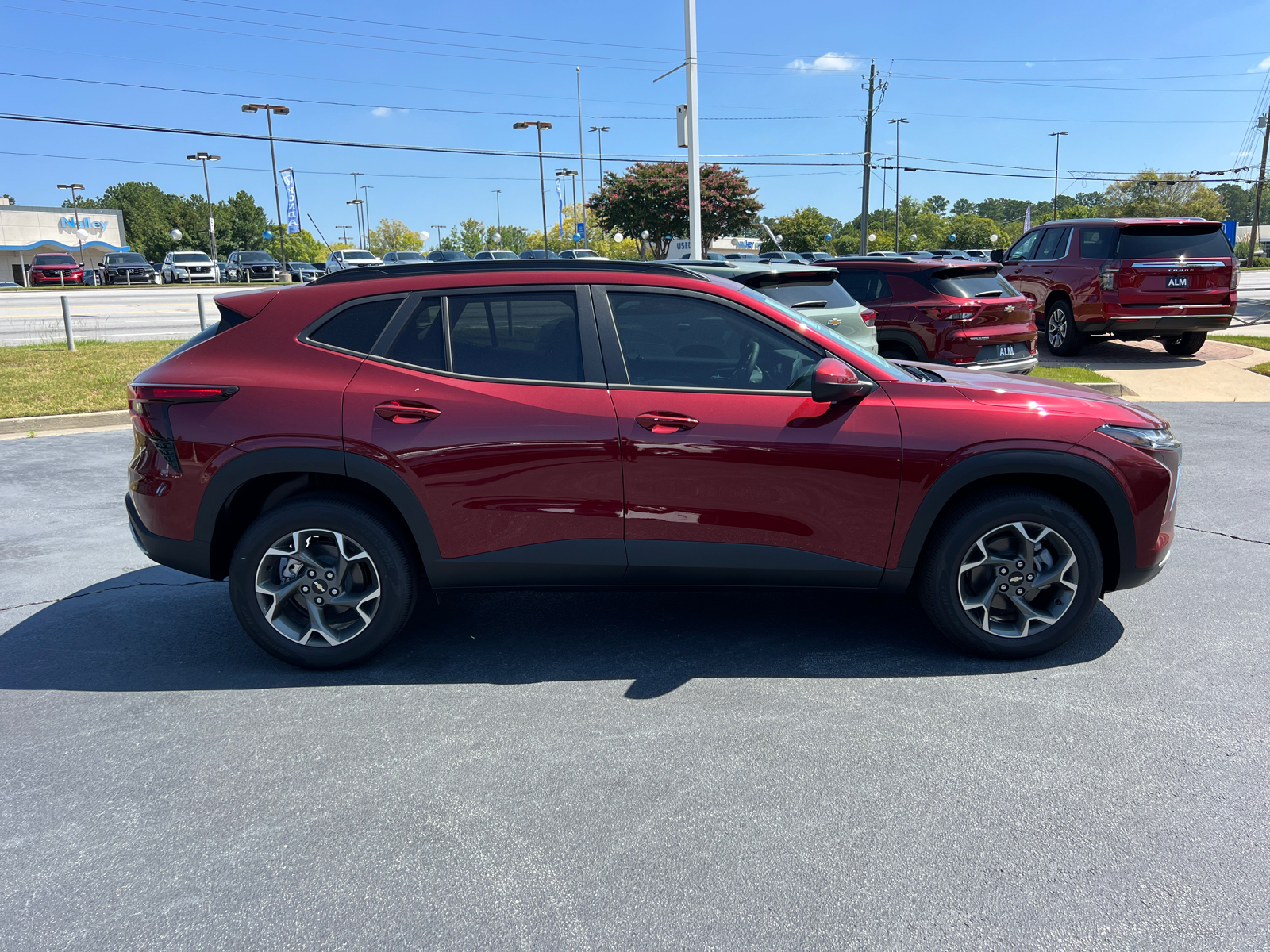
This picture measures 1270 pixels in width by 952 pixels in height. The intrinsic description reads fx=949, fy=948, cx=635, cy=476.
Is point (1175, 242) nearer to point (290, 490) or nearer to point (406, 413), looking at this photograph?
point (406, 413)

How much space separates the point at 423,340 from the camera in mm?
4074

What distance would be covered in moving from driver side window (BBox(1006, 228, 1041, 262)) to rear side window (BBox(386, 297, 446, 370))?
1324cm

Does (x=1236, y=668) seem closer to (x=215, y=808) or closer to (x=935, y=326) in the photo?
(x=215, y=808)

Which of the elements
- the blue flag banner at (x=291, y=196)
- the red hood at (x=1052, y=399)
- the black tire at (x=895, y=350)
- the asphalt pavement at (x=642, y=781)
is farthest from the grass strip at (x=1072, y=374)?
the blue flag banner at (x=291, y=196)

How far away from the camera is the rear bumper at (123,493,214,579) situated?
4090mm

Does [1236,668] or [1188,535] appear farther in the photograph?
[1188,535]

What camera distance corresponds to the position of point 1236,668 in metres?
4.03

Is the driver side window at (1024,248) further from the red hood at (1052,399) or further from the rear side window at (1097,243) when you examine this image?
the red hood at (1052,399)

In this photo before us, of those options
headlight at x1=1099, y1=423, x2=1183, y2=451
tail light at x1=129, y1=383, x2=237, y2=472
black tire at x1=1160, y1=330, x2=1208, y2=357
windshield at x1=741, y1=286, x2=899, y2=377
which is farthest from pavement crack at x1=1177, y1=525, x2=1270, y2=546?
black tire at x1=1160, y1=330, x2=1208, y2=357

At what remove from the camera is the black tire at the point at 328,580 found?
13.1ft

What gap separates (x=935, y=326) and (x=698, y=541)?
7.08m

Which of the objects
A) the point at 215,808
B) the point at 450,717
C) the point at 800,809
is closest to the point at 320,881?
the point at 215,808

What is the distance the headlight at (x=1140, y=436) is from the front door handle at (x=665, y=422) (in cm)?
175

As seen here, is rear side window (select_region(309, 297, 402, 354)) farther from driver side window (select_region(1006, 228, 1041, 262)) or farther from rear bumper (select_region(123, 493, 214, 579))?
driver side window (select_region(1006, 228, 1041, 262))
